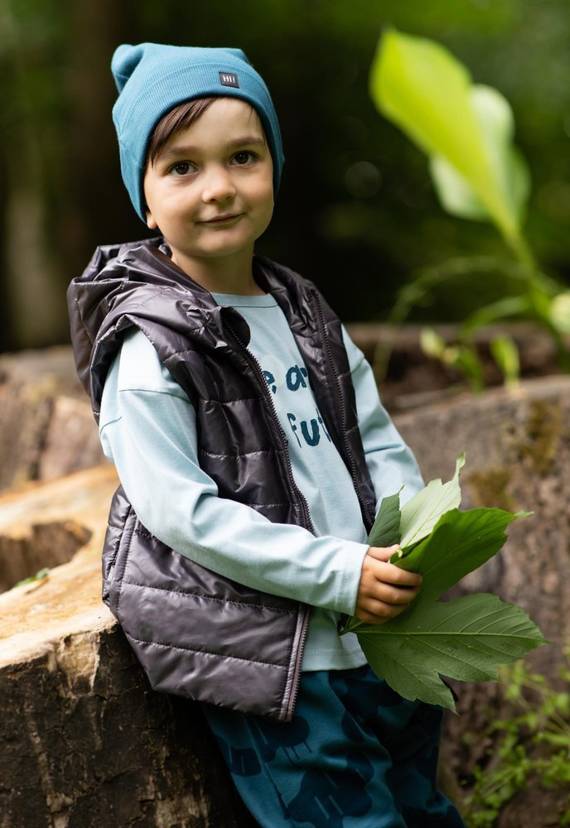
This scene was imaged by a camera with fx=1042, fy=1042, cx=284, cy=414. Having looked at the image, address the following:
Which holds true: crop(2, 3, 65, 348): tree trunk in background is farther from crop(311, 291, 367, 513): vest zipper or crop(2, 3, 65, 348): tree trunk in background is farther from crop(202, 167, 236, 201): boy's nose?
crop(202, 167, 236, 201): boy's nose

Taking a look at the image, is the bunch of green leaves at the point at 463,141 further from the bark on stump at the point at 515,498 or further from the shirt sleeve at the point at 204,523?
the shirt sleeve at the point at 204,523

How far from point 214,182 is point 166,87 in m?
0.14

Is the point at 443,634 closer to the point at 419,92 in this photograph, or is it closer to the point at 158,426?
the point at 158,426

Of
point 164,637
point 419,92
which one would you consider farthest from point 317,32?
point 164,637

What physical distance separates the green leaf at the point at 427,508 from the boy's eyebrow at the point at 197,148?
52 cm

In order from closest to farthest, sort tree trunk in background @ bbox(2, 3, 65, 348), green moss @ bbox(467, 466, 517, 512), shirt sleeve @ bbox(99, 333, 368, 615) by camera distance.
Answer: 1. shirt sleeve @ bbox(99, 333, 368, 615)
2. green moss @ bbox(467, 466, 517, 512)
3. tree trunk in background @ bbox(2, 3, 65, 348)

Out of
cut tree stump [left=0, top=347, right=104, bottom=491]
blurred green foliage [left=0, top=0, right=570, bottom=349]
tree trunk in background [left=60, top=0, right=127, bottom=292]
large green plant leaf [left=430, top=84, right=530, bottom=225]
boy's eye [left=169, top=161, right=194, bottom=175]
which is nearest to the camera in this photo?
boy's eye [left=169, top=161, right=194, bottom=175]

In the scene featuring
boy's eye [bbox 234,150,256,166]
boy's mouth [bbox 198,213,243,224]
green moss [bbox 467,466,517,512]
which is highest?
boy's eye [bbox 234,150,256,166]

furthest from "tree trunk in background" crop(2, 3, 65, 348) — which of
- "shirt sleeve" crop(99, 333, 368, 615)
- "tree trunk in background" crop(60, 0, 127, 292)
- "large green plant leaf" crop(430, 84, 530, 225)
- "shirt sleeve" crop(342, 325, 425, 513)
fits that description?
"shirt sleeve" crop(99, 333, 368, 615)

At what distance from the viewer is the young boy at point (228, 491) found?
133 centimetres

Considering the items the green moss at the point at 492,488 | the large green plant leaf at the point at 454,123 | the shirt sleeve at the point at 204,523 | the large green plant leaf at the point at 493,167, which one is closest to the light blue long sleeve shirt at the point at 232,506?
the shirt sleeve at the point at 204,523

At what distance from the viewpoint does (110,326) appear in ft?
4.60

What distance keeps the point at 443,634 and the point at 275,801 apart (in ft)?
1.06

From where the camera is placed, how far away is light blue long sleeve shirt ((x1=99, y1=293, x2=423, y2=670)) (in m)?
1.31
